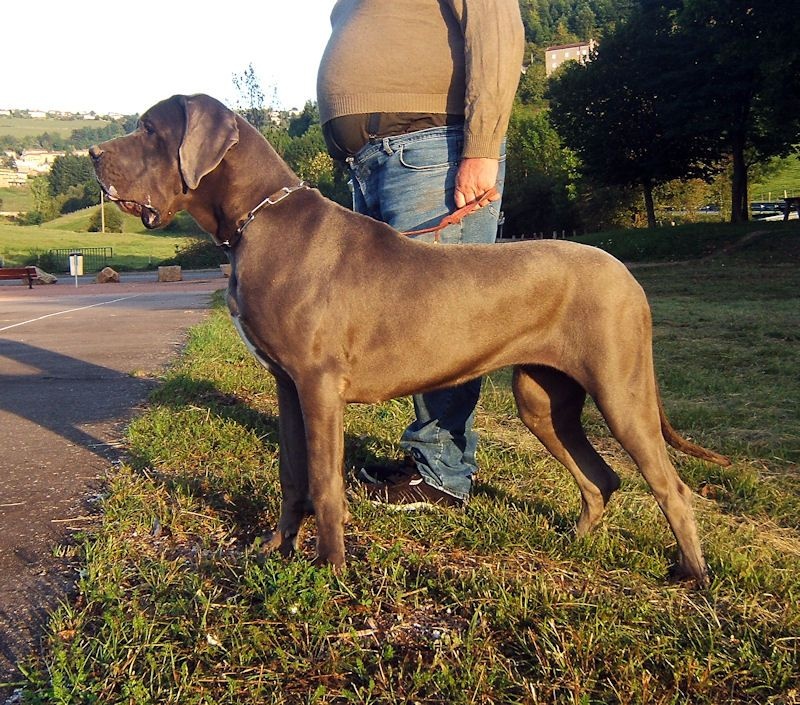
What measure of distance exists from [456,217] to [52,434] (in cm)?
326

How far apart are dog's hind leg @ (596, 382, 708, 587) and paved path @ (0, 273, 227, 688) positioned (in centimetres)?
222

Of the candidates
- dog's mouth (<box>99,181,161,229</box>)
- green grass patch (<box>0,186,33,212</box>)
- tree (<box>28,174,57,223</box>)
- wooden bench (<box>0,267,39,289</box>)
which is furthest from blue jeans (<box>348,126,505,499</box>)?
green grass patch (<box>0,186,33,212</box>)

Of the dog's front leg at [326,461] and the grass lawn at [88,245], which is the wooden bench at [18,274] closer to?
the grass lawn at [88,245]

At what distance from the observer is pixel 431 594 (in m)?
2.84

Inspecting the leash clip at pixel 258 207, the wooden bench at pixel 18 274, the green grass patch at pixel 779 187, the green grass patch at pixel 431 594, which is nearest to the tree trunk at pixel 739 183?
the wooden bench at pixel 18 274

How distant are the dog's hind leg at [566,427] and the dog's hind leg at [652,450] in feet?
1.17

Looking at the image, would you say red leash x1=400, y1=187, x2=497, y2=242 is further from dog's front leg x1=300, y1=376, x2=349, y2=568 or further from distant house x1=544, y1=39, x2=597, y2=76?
distant house x1=544, y1=39, x2=597, y2=76

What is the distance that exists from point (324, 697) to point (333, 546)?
800mm

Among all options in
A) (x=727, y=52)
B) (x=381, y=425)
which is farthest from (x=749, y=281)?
(x=381, y=425)

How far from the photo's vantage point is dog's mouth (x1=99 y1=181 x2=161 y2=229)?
315 cm

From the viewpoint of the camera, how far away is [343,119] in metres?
3.75

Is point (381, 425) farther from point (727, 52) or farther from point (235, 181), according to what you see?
point (727, 52)

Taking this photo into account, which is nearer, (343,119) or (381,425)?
(343,119)

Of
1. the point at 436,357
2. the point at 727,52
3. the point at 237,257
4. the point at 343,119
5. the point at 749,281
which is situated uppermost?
the point at 727,52
